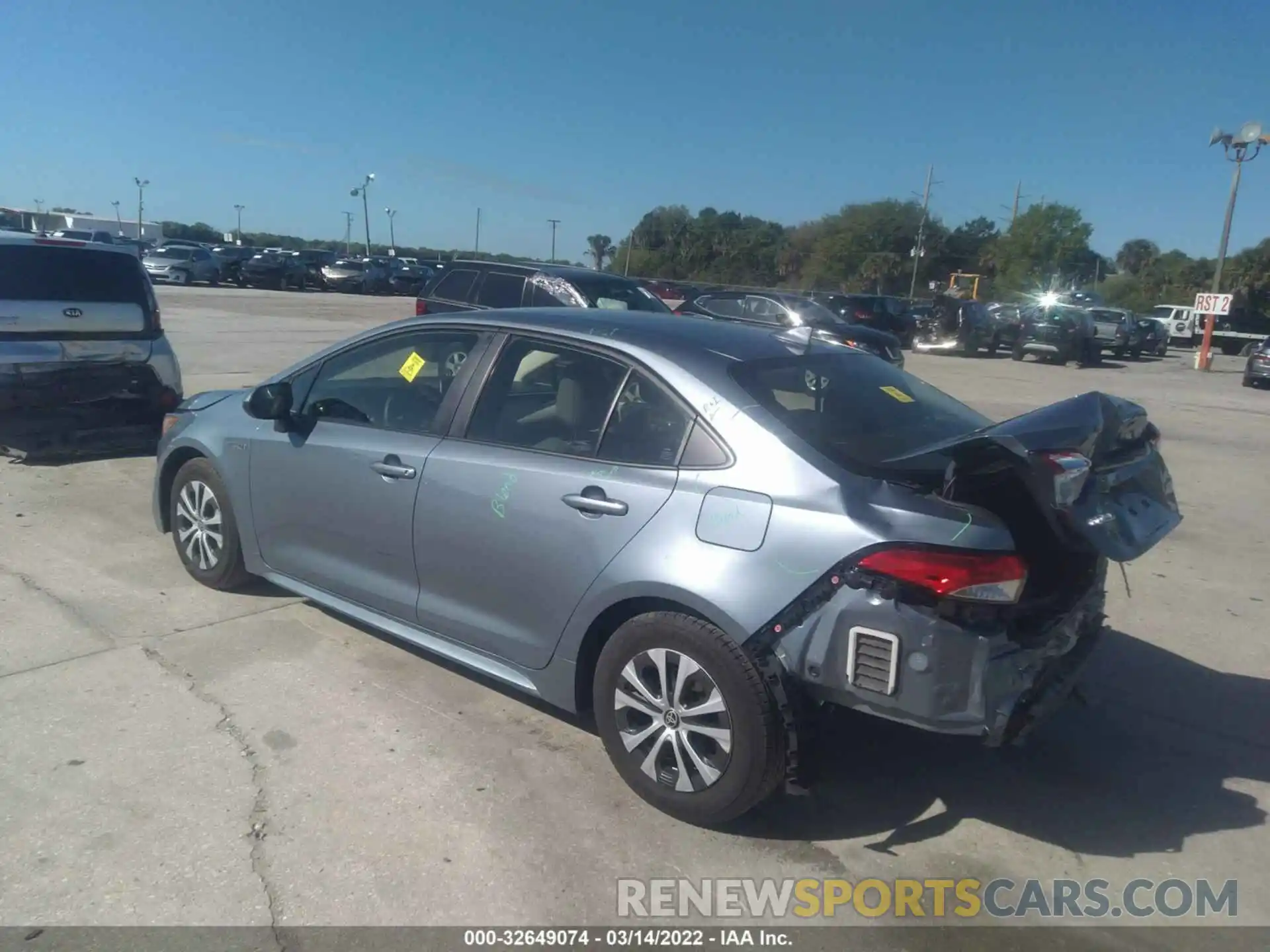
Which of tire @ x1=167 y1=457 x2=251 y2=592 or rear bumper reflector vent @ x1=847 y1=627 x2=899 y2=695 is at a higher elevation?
rear bumper reflector vent @ x1=847 y1=627 x2=899 y2=695

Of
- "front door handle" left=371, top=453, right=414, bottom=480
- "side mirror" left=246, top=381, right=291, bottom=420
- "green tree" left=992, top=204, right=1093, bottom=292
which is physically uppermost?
"green tree" left=992, top=204, right=1093, bottom=292

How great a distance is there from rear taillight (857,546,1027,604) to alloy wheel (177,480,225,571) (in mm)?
3592

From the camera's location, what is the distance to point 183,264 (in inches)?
1543

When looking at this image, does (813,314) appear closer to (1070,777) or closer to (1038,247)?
(1070,777)

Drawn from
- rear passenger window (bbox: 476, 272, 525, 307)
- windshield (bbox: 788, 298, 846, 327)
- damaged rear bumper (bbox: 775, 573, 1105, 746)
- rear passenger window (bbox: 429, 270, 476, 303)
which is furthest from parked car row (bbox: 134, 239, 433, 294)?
damaged rear bumper (bbox: 775, 573, 1105, 746)

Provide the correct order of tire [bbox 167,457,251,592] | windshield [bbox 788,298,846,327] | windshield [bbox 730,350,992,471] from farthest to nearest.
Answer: windshield [bbox 788,298,846,327], tire [bbox 167,457,251,592], windshield [bbox 730,350,992,471]

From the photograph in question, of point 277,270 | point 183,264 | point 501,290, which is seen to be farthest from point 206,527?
point 277,270

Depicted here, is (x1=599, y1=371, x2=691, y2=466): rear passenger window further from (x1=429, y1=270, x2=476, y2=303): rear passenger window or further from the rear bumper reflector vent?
(x1=429, y1=270, x2=476, y2=303): rear passenger window

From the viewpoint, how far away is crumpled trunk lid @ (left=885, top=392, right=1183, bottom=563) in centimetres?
309

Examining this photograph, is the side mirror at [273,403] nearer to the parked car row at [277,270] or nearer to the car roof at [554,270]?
the car roof at [554,270]

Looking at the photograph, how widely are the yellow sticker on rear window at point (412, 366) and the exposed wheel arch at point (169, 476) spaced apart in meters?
1.52

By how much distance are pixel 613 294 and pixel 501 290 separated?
1.44 meters

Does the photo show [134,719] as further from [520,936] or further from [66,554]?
[66,554]

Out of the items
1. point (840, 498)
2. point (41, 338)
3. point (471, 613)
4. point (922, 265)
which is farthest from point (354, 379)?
point (922, 265)
